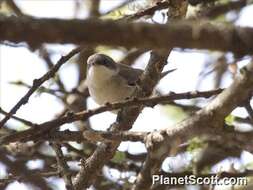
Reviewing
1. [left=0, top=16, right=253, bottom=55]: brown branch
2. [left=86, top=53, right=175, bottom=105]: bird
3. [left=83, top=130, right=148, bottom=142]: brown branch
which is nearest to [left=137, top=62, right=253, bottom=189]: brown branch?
[left=83, top=130, right=148, bottom=142]: brown branch

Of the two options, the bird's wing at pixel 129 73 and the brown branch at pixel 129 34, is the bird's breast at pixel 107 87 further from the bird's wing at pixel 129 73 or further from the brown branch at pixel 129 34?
the brown branch at pixel 129 34

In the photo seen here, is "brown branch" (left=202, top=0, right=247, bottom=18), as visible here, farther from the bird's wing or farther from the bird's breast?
the bird's breast

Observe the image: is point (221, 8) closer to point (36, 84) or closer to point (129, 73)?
point (129, 73)

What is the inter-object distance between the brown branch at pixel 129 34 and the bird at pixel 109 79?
14.0ft

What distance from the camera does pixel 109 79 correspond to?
19.6 ft

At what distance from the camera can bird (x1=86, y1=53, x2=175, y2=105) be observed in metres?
5.70

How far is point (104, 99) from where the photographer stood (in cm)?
573

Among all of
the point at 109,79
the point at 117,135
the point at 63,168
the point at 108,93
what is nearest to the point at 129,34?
the point at 117,135

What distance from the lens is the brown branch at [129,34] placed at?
3.99ft

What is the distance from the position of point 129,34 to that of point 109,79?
472 cm

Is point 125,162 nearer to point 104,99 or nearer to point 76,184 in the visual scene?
point 76,184

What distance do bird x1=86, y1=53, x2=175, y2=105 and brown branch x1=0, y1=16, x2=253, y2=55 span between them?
14.0 ft

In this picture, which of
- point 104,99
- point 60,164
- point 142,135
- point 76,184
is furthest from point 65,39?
point 104,99

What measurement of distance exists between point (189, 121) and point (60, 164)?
1.01 m
